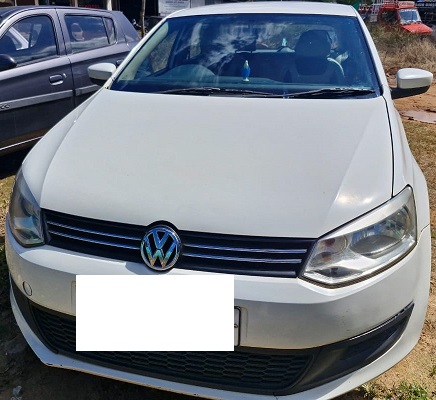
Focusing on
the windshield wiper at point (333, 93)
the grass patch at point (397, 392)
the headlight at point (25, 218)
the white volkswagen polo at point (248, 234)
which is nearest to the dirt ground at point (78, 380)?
the grass patch at point (397, 392)

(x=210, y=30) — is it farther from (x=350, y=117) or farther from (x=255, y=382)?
(x=255, y=382)

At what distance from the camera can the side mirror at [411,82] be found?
2.68 m

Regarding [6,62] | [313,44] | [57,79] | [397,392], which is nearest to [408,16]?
[57,79]

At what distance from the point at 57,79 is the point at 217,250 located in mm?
3337

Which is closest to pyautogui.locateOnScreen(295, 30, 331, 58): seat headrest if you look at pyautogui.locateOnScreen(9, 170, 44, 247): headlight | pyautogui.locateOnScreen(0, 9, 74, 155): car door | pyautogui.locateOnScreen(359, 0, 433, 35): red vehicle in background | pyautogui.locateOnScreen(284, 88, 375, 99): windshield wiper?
pyautogui.locateOnScreen(284, 88, 375, 99): windshield wiper

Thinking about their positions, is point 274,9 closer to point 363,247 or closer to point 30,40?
point 363,247

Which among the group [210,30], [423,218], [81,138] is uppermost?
[210,30]

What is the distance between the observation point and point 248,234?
1.50 metres

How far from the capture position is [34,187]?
5.80 ft

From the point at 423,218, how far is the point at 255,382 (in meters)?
0.85

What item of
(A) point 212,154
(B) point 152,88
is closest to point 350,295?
(A) point 212,154

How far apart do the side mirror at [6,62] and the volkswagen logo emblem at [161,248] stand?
2739 millimetres

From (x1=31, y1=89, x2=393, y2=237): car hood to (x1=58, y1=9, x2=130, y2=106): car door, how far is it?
244 cm

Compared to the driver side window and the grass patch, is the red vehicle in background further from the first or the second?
the grass patch
